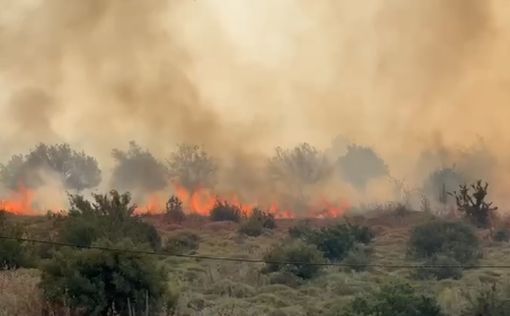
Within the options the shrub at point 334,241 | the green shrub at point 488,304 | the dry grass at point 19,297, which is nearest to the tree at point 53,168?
the shrub at point 334,241

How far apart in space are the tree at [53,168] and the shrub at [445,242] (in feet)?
115

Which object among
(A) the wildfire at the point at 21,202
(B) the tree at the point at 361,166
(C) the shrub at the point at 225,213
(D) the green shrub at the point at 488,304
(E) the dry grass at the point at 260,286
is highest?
(B) the tree at the point at 361,166

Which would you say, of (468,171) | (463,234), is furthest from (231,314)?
(468,171)

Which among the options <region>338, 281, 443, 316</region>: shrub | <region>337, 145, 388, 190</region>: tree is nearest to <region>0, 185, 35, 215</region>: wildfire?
<region>337, 145, 388, 190</region>: tree

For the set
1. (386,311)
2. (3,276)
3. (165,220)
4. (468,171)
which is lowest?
(386,311)

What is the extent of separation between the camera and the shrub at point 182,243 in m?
30.2

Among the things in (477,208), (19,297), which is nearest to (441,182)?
(477,208)

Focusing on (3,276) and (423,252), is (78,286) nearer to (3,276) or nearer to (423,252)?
(3,276)

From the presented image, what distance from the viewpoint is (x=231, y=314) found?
16.5 m

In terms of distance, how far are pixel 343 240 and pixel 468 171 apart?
31986mm

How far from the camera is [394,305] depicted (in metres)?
16.1

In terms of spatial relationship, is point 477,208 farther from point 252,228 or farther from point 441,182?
point 441,182

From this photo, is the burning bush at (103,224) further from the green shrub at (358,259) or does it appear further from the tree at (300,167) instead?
the tree at (300,167)

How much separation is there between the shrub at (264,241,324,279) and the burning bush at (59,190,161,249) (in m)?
4.47
